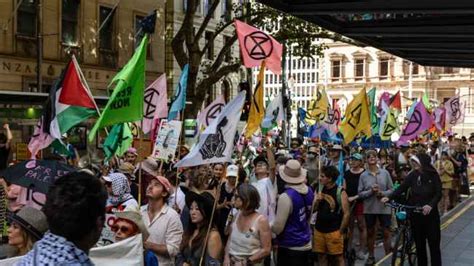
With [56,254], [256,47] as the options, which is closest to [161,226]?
[56,254]

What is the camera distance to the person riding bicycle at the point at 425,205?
8453 millimetres

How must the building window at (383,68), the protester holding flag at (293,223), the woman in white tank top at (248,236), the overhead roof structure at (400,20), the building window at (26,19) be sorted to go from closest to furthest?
the woman in white tank top at (248,236) → the overhead roof structure at (400,20) → the protester holding flag at (293,223) → the building window at (26,19) → the building window at (383,68)

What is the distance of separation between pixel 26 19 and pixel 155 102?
17245mm

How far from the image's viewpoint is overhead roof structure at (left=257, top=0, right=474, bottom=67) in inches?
259

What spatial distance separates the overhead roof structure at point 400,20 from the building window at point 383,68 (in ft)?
232

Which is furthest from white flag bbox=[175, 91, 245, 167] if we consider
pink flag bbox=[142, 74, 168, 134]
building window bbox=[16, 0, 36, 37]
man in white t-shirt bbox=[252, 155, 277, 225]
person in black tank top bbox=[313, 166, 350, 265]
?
building window bbox=[16, 0, 36, 37]

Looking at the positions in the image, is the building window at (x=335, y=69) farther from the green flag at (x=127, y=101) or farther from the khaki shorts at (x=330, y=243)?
the green flag at (x=127, y=101)

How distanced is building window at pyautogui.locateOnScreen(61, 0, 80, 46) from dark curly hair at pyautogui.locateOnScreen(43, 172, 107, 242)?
25441mm

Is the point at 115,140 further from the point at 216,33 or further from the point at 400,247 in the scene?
the point at 216,33

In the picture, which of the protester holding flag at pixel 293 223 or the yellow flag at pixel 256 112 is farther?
the yellow flag at pixel 256 112

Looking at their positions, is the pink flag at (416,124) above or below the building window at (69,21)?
below

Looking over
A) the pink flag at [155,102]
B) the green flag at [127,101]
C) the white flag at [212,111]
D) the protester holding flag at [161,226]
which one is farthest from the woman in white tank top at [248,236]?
the white flag at [212,111]

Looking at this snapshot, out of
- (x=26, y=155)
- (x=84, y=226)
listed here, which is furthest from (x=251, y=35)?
(x=26, y=155)

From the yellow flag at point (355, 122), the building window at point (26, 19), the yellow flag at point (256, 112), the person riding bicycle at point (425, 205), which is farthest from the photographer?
the building window at point (26, 19)
